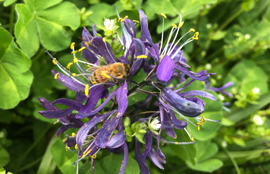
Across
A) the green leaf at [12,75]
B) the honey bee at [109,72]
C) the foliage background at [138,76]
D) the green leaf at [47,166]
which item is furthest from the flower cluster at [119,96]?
the green leaf at [47,166]

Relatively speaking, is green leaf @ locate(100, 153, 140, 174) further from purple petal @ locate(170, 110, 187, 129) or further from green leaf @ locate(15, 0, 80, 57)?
green leaf @ locate(15, 0, 80, 57)

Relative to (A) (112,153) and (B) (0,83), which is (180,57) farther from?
(B) (0,83)

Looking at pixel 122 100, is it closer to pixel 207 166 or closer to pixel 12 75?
pixel 12 75

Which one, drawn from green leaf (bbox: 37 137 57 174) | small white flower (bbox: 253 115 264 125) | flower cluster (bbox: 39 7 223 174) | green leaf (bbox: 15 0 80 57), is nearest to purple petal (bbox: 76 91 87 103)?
flower cluster (bbox: 39 7 223 174)

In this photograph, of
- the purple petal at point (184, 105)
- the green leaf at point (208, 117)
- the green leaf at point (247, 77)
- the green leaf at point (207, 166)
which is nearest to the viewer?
the purple petal at point (184, 105)

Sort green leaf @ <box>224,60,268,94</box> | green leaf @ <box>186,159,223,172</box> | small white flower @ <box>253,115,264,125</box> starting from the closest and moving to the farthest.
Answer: green leaf @ <box>186,159,223,172</box> < small white flower @ <box>253,115,264,125</box> < green leaf @ <box>224,60,268,94</box>

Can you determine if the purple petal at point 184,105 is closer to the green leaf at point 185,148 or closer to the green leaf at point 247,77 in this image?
the green leaf at point 185,148

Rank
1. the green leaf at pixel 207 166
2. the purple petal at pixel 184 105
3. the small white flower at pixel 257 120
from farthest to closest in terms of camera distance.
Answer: the small white flower at pixel 257 120
the green leaf at pixel 207 166
the purple petal at pixel 184 105
